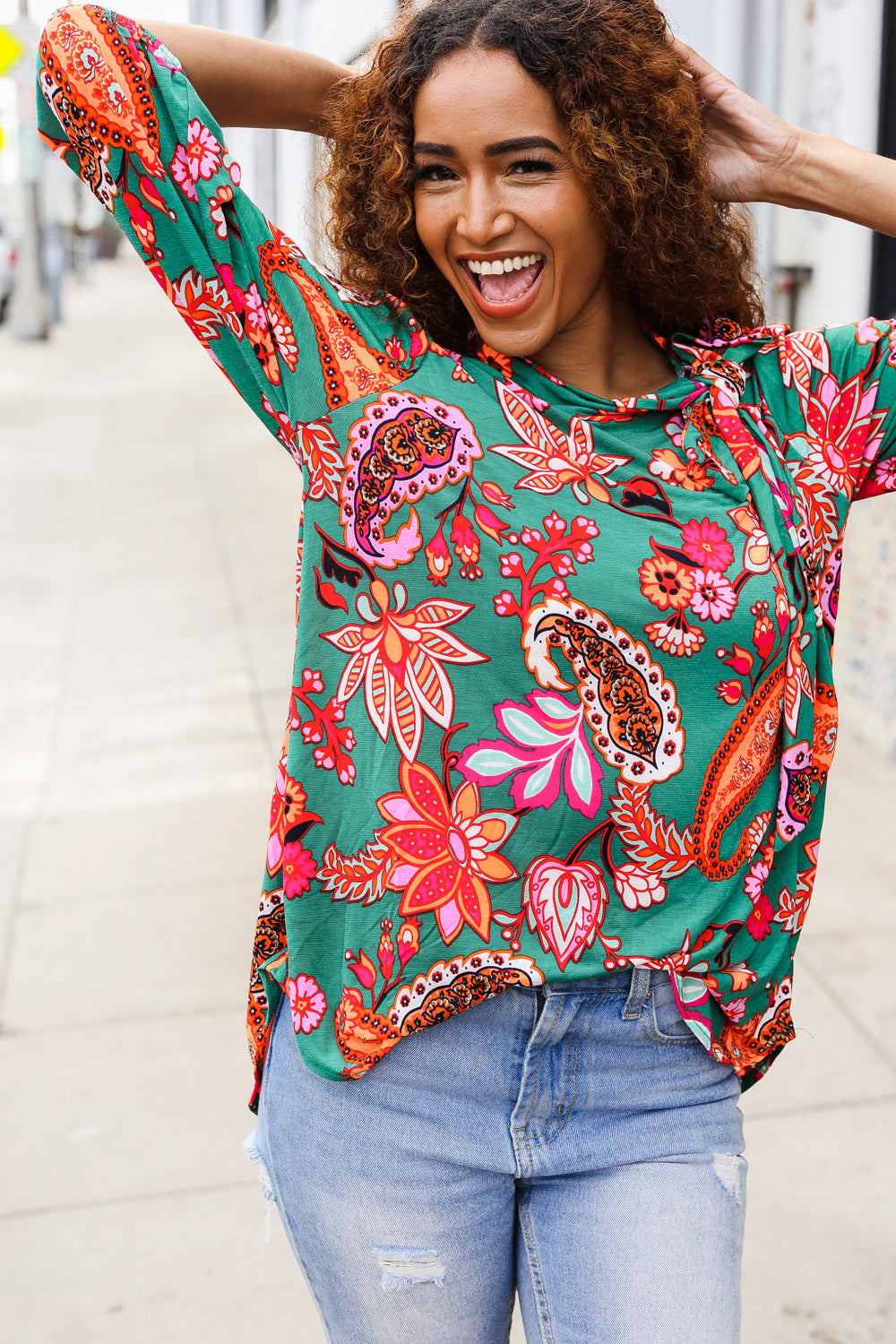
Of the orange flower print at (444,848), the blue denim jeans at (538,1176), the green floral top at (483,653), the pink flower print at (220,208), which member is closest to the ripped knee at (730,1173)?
the blue denim jeans at (538,1176)

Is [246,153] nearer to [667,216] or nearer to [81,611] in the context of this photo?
[81,611]

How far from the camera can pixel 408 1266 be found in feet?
5.17

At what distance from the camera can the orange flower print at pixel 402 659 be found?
60.2 inches

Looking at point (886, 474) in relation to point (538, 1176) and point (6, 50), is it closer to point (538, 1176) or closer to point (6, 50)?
point (538, 1176)

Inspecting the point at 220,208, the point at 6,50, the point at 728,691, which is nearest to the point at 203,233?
the point at 220,208

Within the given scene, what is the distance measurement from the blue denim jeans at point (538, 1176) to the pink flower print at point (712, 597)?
0.40 m

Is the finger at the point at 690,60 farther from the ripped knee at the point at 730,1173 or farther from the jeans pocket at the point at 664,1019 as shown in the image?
the ripped knee at the point at 730,1173

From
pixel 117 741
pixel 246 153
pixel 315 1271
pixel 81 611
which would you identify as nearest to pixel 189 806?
pixel 117 741

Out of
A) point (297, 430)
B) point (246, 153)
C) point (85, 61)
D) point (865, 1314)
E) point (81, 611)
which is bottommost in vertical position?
point (865, 1314)

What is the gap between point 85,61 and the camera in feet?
5.28

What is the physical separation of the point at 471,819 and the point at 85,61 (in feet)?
3.07

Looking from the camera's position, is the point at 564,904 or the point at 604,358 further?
the point at 604,358

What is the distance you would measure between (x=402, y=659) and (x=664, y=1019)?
493 millimetres

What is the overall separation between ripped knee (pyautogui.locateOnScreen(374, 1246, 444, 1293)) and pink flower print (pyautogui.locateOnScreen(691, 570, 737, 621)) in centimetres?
75
